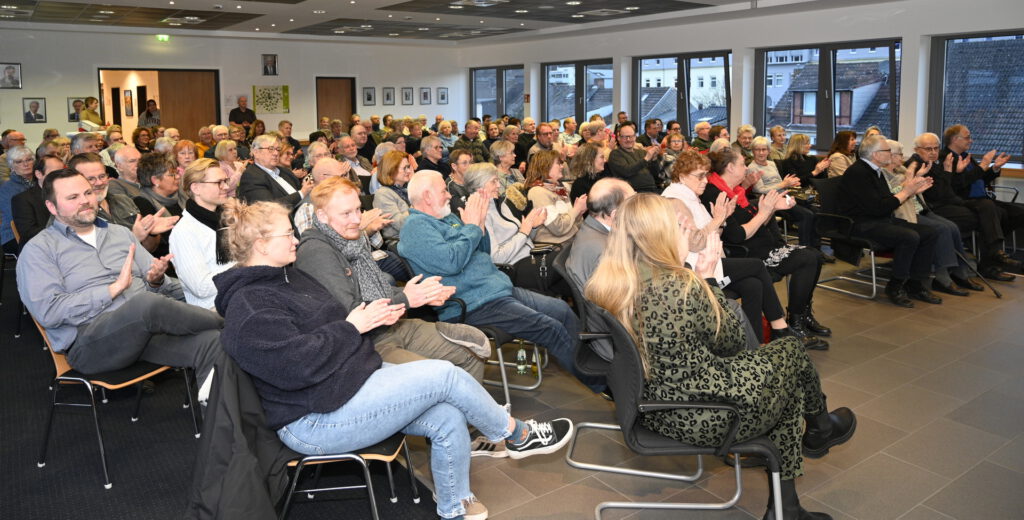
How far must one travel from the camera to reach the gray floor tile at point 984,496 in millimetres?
2967

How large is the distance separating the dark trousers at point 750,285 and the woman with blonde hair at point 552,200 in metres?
1.02

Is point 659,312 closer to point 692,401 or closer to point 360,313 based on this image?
point 692,401

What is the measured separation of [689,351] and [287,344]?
1310 millimetres

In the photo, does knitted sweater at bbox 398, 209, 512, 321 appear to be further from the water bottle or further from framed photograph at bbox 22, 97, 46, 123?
framed photograph at bbox 22, 97, 46, 123

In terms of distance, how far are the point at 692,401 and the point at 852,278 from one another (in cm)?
492

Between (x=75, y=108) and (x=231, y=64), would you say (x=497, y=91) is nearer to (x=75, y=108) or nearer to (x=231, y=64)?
(x=231, y=64)

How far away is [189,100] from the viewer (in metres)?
16.6

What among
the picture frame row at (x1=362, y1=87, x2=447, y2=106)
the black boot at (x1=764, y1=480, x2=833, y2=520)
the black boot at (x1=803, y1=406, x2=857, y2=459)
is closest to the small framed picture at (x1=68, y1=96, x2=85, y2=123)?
the picture frame row at (x1=362, y1=87, x2=447, y2=106)

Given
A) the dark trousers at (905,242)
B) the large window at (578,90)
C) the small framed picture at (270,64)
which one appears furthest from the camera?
the small framed picture at (270,64)

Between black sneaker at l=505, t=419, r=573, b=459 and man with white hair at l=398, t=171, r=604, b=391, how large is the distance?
50 cm

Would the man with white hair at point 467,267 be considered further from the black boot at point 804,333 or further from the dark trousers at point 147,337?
the black boot at point 804,333

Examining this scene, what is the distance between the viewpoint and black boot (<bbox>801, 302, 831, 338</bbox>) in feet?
17.1

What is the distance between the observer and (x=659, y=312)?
2.56 metres

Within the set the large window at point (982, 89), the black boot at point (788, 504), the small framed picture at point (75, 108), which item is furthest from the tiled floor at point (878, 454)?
the small framed picture at point (75, 108)
